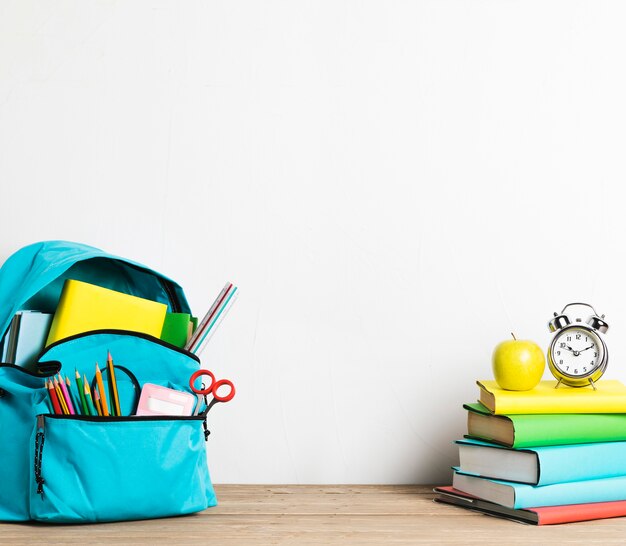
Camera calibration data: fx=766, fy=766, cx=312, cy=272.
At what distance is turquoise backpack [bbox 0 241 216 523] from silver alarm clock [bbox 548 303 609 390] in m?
0.50

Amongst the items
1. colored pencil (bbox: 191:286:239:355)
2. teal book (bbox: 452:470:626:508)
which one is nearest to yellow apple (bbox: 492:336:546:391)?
teal book (bbox: 452:470:626:508)

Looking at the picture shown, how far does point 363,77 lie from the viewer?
4.02 ft

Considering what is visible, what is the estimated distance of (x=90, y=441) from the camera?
2.86ft

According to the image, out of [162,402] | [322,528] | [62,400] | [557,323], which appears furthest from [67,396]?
[557,323]

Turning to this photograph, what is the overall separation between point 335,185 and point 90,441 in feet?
1.82

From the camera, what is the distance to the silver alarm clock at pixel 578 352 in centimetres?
105

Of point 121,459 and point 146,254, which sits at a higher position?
point 146,254

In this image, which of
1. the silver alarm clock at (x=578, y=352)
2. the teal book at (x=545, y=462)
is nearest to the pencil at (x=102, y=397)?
the teal book at (x=545, y=462)

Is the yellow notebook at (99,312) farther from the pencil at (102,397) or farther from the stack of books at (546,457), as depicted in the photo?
the stack of books at (546,457)

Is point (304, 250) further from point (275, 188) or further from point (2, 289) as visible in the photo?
point (2, 289)

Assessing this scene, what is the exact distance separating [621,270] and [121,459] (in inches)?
33.3

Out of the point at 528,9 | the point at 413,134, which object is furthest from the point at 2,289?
the point at 528,9

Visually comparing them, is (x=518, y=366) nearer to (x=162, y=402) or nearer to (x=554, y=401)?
(x=554, y=401)

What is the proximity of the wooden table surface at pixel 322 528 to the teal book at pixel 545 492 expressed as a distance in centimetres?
3
